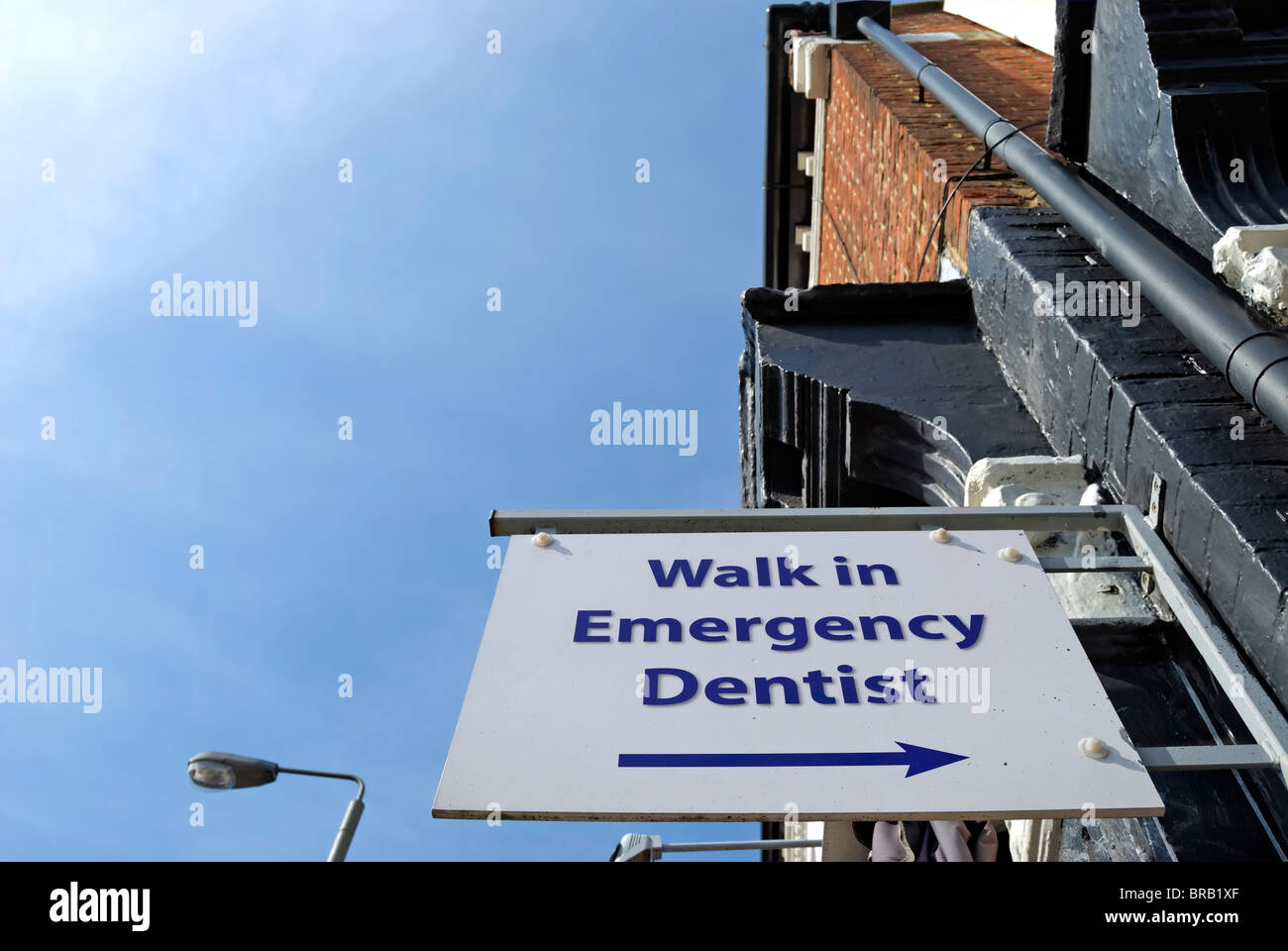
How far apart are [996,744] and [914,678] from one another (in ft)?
0.85

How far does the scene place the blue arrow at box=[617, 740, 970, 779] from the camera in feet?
7.82

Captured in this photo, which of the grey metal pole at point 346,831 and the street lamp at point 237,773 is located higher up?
the street lamp at point 237,773

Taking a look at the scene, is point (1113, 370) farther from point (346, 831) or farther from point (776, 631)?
point (346, 831)

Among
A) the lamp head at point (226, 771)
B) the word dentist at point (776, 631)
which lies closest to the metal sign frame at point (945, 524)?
the word dentist at point (776, 631)

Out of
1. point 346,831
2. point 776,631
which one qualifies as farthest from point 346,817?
point 776,631

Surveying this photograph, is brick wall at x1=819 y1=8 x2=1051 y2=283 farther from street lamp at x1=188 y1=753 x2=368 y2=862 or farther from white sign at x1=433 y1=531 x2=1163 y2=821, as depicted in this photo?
street lamp at x1=188 y1=753 x2=368 y2=862

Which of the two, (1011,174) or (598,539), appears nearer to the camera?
(598,539)

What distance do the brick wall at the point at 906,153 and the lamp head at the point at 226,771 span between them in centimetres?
449

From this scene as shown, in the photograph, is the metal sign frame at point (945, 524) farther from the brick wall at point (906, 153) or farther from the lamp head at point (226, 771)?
the lamp head at point (226, 771)

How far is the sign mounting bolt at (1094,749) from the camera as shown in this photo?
2396mm

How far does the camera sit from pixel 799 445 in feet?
17.6

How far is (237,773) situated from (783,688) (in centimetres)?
468
